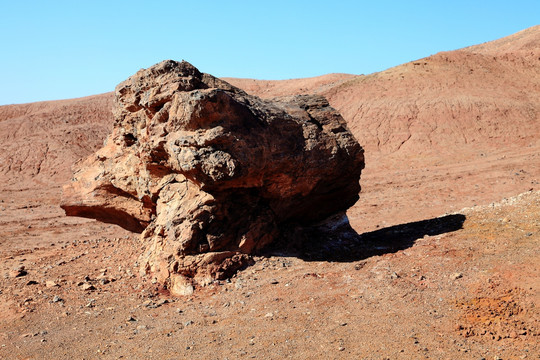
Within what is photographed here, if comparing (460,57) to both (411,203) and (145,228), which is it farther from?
(145,228)

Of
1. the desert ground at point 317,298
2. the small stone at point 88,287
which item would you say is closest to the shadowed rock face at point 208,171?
the desert ground at point 317,298

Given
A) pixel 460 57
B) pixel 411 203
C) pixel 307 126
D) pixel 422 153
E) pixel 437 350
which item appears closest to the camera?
pixel 437 350

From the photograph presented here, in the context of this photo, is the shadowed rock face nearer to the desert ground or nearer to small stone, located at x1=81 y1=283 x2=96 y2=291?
the desert ground

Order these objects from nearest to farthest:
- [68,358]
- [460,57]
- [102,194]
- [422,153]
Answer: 1. [68,358]
2. [102,194]
3. [422,153]
4. [460,57]

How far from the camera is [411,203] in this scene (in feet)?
53.2

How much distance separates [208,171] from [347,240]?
3217 millimetres

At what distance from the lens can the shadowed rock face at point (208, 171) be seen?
22.9 ft

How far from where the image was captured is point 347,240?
890cm

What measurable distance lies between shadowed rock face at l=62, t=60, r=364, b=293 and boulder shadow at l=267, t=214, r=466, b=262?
28 centimetres

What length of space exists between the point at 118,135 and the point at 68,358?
4666mm

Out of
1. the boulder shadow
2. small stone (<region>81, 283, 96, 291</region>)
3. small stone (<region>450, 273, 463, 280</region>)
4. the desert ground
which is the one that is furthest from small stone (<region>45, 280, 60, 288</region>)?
small stone (<region>450, 273, 463, 280</region>)

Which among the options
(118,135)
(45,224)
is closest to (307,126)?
(118,135)

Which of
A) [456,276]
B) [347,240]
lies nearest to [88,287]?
→ [347,240]

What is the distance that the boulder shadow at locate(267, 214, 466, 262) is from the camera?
8086 millimetres
